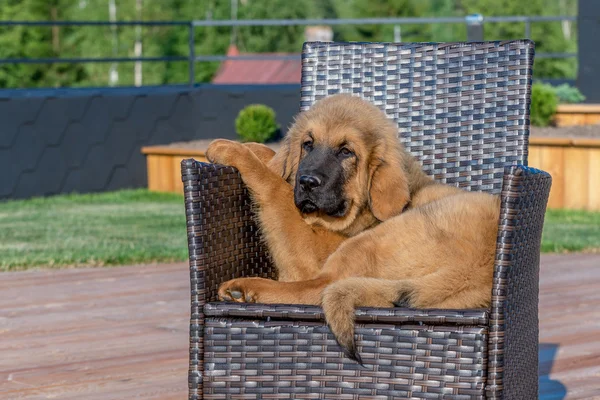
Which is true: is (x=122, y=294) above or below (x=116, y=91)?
below

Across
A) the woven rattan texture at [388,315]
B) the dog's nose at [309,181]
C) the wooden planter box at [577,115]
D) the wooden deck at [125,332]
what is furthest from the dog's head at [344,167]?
the wooden planter box at [577,115]

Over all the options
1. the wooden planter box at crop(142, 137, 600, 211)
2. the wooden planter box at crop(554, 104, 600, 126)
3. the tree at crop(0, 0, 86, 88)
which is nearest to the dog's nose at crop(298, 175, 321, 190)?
the wooden planter box at crop(142, 137, 600, 211)

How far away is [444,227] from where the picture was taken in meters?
2.70

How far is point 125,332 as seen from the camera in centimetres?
434

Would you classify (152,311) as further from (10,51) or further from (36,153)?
(10,51)

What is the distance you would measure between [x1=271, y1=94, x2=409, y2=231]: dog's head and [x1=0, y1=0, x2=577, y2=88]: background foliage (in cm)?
4201

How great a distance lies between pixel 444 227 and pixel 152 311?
7.71 feet

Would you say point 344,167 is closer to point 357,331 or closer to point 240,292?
point 240,292

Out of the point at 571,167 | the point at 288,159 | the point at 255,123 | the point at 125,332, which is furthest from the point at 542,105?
the point at 288,159

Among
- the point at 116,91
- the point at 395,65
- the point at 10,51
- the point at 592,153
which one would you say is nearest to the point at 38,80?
the point at 10,51

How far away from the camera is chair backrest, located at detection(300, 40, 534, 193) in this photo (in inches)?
132

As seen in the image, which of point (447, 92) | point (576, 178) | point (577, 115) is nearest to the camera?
point (447, 92)

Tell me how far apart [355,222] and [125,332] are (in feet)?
5.51

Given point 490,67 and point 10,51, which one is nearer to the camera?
point 490,67
